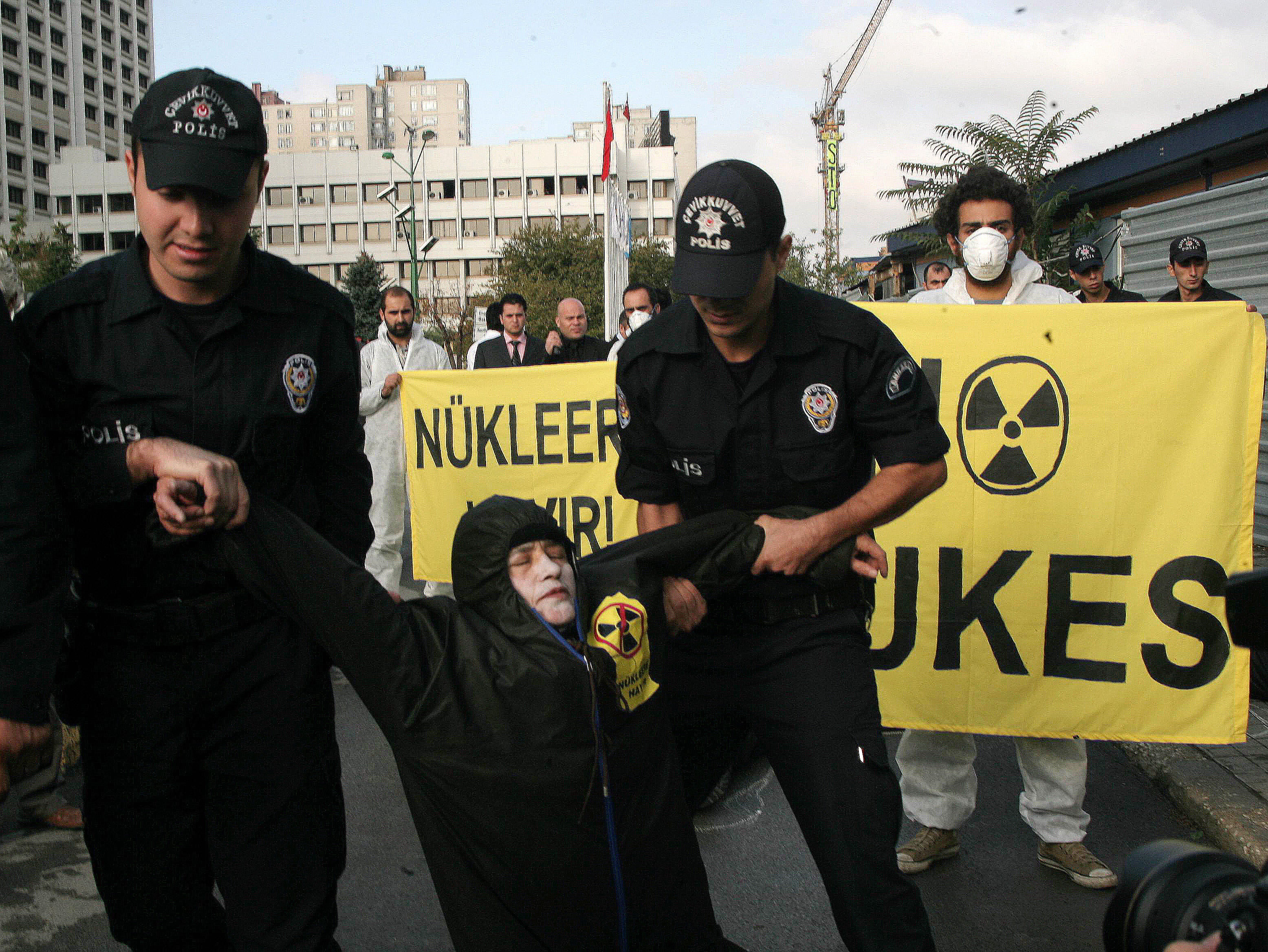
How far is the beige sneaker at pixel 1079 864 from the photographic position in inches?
135

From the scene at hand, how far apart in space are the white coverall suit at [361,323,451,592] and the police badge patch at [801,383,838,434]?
16.1ft

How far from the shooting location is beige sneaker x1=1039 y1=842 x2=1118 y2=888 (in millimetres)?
3424

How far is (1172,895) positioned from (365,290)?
202 feet

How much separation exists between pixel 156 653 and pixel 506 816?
783 mm

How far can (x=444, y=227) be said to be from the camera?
9212 cm

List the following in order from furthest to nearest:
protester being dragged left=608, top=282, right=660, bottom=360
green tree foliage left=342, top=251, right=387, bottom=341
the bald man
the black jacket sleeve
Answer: green tree foliage left=342, top=251, right=387, bottom=341, the bald man, protester being dragged left=608, top=282, right=660, bottom=360, the black jacket sleeve

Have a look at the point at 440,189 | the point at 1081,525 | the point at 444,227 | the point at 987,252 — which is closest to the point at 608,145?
the point at 987,252

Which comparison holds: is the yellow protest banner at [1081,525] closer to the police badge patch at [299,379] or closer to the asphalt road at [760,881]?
the asphalt road at [760,881]

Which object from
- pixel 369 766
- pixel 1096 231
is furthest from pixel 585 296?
pixel 369 766

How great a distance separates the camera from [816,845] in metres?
2.44

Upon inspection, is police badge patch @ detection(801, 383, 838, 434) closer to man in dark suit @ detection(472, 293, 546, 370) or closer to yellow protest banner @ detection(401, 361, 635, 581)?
yellow protest banner @ detection(401, 361, 635, 581)

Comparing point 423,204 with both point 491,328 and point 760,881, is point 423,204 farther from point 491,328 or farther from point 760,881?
point 760,881

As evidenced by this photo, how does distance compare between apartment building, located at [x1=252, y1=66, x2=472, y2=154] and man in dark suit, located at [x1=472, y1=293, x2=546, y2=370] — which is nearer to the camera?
man in dark suit, located at [x1=472, y1=293, x2=546, y2=370]

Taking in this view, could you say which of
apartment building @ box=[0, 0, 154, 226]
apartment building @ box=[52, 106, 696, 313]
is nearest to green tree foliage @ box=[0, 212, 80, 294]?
A: apartment building @ box=[0, 0, 154, 226]
